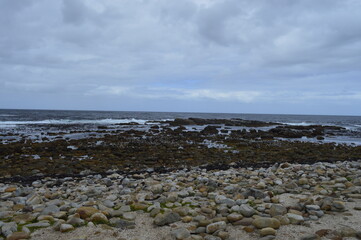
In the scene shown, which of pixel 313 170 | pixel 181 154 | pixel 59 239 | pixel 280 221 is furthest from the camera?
pixel 181 154

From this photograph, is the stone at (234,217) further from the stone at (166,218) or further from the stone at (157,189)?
the stone at (157,189)

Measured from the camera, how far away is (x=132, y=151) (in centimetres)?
1478

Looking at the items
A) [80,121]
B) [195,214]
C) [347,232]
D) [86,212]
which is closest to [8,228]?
[86,212]

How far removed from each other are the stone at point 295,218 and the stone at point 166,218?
5.39ft

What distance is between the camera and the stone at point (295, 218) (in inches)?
147

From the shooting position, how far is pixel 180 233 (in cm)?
346

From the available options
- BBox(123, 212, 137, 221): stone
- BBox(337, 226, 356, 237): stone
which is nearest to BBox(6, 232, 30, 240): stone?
BBox(123, 212, 137, 221): stone

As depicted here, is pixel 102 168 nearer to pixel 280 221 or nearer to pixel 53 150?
pixel 53 150

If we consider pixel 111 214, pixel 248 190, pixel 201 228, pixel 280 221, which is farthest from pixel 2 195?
pixel 280 221

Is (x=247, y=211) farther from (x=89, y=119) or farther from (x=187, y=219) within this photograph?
(x=89, y=119)

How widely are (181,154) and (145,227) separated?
10183 millimetres

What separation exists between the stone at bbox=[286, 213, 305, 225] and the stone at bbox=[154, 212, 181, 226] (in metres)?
1.64

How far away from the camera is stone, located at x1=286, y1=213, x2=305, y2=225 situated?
3.73 metres

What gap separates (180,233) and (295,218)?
1.70m
